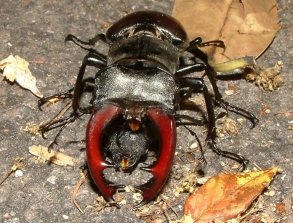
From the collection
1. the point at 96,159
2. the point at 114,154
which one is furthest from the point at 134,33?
the point at 96,159

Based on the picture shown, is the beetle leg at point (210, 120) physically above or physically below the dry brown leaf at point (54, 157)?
above

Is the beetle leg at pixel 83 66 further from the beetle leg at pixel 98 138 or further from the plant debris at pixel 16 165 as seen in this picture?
the beetle leg at pixel 98 138

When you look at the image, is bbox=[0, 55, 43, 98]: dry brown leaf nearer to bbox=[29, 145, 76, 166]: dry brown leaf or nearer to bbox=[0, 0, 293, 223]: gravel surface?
bbox=[0, 0, 293, 223]: gravel surface

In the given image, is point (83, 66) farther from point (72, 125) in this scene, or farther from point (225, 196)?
point (225, 196)

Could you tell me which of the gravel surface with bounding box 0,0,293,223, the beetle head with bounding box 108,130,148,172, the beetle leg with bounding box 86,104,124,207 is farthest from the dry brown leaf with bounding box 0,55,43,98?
the beetle leg with bounding box 86,104,124,207

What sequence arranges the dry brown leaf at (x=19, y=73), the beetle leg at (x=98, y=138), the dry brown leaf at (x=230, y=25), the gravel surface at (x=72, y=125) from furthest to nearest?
the dry brown leaf at (x=230, y=25) < the dry brown leaf at (x=19, y=73) < the gravel surface at (x=72, y=125) < the beetle leg at (x=98, y=138)

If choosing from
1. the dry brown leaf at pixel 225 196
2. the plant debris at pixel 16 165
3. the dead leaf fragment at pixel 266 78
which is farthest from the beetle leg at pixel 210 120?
the plant debris at pixel 16 165

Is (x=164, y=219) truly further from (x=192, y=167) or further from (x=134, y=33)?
(x=134, y=33)
